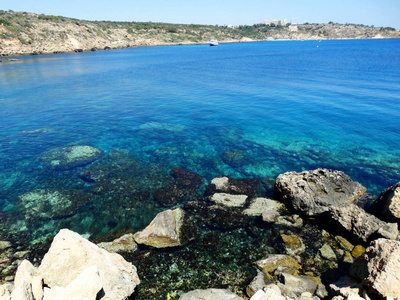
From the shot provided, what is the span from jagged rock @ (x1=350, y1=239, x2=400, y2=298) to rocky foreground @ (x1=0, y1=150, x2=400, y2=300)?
3 cm

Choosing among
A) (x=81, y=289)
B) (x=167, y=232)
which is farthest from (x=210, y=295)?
(x=81, y=289)

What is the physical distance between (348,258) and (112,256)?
1317 centimetres

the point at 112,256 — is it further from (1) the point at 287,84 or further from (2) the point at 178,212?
(1) the point at 287,84

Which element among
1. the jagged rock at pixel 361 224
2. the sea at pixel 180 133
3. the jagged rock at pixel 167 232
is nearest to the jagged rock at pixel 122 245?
the jagged rock at pixel 167 232

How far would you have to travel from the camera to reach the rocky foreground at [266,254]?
32.2ft

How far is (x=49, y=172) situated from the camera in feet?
76.7

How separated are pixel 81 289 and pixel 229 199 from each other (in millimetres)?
12108

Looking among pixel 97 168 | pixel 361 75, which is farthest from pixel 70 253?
pixel 361 75

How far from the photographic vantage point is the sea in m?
20.2

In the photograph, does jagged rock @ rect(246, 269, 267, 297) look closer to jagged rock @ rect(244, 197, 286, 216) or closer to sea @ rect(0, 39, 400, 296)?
→ jagged rock @ rect(244, 197, 286, 216)

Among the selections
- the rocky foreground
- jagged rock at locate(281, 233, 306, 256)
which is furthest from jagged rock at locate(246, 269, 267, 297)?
jagged rock at locate(281, 233, 306, 256)

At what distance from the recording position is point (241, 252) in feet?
47.3

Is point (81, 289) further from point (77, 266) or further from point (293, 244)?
point (293, 244)

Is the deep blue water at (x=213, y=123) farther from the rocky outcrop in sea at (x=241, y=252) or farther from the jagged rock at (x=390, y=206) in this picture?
the jagged rock at (x=390, y=206)
